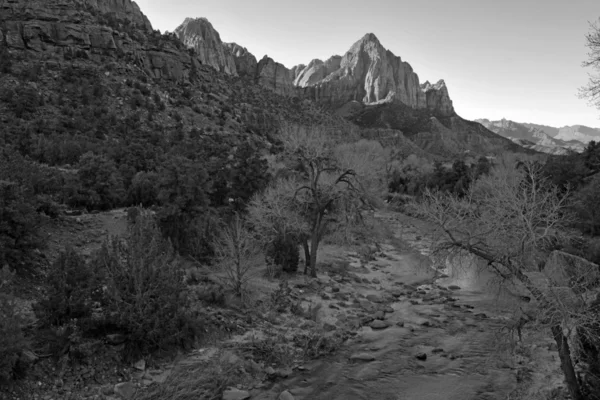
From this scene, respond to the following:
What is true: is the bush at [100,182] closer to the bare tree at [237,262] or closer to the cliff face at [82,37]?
the bare tree at [237,262]

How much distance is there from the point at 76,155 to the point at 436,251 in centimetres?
2297

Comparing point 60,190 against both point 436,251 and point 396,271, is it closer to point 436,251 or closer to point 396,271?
point 436,251

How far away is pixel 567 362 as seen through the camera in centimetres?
803

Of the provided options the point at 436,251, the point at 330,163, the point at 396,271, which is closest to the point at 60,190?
the point at 330,163

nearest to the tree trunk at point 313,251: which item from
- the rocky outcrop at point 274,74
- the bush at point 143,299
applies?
the bush at point 143,299

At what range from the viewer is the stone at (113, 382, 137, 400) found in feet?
26.0

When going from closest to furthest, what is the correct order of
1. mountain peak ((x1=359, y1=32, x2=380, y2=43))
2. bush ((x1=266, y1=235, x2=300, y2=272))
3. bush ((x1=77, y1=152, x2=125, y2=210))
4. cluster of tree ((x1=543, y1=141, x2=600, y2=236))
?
bush ((x1=266, y1=235, x2=300, y2=272))
bush ((x1=77, y1=152, x2=125, y2=210))
cluster of tree ((x1=543, y1=141, x2=600, y2=236))
mountain peak ((x1=359, y1=32, x2=380, y2=43))

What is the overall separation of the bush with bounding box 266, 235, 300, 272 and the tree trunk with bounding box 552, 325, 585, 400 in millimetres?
11595

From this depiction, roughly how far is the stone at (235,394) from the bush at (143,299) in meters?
2.00

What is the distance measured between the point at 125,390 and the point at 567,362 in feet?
30.7

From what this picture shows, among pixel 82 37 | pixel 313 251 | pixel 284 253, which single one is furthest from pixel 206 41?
pixel 313 251

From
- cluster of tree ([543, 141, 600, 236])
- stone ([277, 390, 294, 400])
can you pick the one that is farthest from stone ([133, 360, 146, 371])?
cluster of tree ([543, 141, 600, 236])

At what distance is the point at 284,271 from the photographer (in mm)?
18016

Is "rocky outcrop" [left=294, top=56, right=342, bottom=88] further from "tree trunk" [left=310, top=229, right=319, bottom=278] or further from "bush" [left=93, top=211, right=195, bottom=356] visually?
"bush" [left=93, top=211, right=195, bottom=356]
